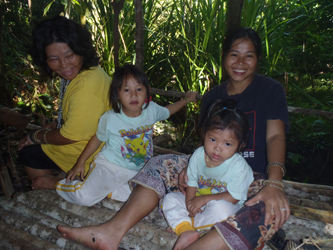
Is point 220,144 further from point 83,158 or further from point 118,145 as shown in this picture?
point 83,158

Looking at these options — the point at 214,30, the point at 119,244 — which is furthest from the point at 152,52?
the point at 119,244

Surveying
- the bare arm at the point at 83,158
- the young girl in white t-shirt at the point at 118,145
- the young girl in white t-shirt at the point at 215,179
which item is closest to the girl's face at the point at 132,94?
the young girl in white t-shirt at the point at 118,145

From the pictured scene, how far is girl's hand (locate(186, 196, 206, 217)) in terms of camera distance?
132cm

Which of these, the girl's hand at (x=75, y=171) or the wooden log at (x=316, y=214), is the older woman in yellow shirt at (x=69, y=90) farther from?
the wooden log at (x=316, y=214)

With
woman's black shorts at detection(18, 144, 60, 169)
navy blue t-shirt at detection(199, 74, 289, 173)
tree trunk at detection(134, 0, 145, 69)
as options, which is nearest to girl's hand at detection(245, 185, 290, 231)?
navy blue t-shirt at detection(199, 74, 289, 173)

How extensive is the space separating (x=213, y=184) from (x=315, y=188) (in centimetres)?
102

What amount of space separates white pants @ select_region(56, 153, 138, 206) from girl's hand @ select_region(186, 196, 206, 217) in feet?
1.56

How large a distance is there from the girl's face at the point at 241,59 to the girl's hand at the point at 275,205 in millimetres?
648

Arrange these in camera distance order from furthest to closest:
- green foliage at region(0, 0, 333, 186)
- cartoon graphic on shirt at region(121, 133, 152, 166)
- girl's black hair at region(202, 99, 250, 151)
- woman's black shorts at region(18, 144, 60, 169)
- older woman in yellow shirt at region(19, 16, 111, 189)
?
green foliage at region(0, 0, 333, 186) → woman's black shorts at region(18, 144, 60, 169) → cartoon graphic on shirt at region(121, 133, 152, 166) → older woman in yellow shirt at region(19, 16, 111, 189) → girl's black hair at region(202, 99, 250, 151)

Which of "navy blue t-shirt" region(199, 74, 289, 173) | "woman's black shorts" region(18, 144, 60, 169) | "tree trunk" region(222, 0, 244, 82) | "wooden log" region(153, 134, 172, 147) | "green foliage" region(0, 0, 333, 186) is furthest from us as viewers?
"green foliage" region(0, 0, 333, 186)

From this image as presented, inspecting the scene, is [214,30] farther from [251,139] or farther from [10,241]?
[10,241]

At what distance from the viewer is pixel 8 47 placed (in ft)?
13.2

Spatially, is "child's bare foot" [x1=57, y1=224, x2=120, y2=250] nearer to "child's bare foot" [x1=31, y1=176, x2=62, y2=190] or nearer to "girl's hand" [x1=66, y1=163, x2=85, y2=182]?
"girl's hand" [x1=66, y1=163, x2=85, y2=182]

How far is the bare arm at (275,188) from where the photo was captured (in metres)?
1.16
